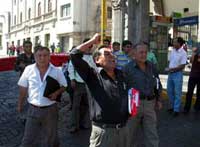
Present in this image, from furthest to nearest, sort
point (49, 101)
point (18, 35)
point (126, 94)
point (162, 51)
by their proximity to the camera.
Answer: point (18, 35) → point (162, 51) → point (49, 101) → point (126, 94)

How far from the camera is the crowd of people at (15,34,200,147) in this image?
363 cm

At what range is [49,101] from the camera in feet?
16.0

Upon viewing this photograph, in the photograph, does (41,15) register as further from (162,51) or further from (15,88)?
(15,88)

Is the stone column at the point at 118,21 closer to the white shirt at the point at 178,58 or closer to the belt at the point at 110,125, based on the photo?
the white shirt at the point at 178,58

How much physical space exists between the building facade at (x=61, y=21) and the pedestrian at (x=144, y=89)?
3573cm

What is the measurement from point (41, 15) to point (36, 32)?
3.24 metres

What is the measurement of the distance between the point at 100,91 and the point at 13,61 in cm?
1223

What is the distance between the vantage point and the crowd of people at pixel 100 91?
3.63 metres

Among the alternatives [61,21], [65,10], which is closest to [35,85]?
[65,10]

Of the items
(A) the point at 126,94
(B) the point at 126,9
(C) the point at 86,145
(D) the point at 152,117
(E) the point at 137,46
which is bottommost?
(C) the point at 86,145

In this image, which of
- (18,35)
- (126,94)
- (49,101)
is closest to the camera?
(126,94)

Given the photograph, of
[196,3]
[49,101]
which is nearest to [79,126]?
[49,101]

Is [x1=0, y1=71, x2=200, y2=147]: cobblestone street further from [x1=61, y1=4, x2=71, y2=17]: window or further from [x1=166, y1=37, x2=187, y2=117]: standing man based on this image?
[x1=61, y1=4, x2=71, y2=17]: window

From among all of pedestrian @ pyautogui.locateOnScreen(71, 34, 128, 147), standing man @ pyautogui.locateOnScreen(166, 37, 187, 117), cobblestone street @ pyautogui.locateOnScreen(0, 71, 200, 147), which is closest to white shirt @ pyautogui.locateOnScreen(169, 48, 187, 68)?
standing man @ pyautogui.locateOnScreen(166, 37, 187, 117)
